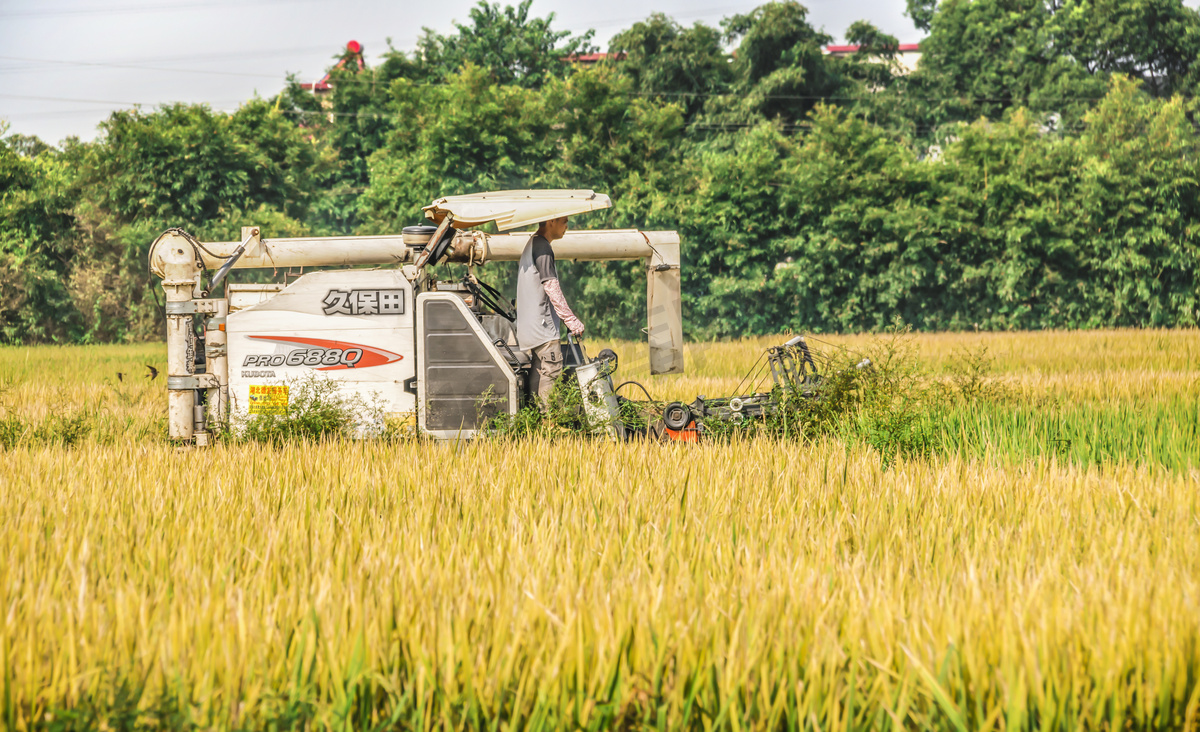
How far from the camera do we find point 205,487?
4773mm

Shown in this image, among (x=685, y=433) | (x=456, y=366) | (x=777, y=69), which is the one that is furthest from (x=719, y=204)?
(x=456, y=366)

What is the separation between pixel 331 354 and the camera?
6.64 m

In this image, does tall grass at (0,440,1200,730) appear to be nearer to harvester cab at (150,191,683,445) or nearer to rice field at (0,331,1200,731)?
rice field at (0,331,1200,731)

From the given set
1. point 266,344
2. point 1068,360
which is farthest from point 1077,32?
point 266,344

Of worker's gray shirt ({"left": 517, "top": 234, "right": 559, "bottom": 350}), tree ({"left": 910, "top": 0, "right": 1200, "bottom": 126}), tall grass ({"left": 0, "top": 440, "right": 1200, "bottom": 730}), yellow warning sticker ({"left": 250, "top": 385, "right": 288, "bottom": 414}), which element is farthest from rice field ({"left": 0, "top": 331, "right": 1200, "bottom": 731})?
tree ({"left": 910, "top": 0, "right": 1200, "bottom": 126})

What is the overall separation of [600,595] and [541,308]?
420 centimetres

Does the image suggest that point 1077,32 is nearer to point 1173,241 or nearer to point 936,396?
point 1173,241

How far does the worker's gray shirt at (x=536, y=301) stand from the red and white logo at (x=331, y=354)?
0.97 m

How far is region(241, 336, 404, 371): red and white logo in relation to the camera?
6.63 m

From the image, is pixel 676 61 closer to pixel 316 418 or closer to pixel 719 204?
pixel 719 204

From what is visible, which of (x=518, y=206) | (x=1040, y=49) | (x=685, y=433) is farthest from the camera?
(x=1040, y=49)

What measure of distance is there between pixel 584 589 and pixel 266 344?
4.71m

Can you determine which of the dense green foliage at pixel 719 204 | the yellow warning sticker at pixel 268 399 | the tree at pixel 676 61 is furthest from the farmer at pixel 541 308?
the tree at pixel 676 61

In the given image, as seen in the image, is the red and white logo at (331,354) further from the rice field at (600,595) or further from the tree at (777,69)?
the tree at (777,69)
